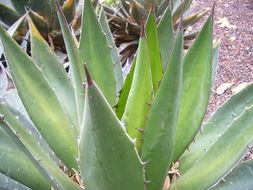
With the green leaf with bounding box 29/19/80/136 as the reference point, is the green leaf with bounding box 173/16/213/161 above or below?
below

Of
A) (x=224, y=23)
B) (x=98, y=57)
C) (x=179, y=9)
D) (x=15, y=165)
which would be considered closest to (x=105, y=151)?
(x=15, y=165)

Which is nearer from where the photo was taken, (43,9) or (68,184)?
(68,184)

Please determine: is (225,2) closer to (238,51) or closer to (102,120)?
(238,51)

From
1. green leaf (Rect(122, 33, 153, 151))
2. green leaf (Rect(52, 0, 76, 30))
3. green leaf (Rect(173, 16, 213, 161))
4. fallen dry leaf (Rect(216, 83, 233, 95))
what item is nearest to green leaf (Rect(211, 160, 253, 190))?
green leaf (Rect(173, 16, 213, 161))

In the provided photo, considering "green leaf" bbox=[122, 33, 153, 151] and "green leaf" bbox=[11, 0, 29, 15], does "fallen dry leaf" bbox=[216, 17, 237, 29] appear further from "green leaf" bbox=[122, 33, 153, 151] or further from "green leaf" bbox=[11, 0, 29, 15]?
"green leaf" bbox=[122, 33, 153, 151]

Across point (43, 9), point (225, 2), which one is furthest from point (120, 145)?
point (225, 2)

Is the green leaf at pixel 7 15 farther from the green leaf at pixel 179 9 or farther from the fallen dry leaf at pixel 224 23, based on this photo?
the fallen dry leaf at pixel 224 23

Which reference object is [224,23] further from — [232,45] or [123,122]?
[123,122]
